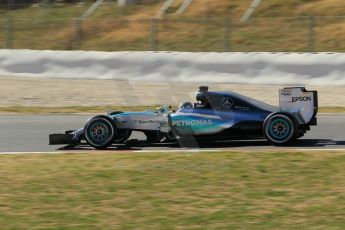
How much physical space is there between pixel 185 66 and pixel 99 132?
973 cm

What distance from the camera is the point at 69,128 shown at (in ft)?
47.6

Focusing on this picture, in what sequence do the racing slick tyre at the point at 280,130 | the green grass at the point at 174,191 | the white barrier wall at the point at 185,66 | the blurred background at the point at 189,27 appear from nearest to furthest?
the green grass at the point at 174,191
the racing slick tyre at the point at 280,130
the white barrier wall at the point at 185,66
the blurred background at the point at 189,27

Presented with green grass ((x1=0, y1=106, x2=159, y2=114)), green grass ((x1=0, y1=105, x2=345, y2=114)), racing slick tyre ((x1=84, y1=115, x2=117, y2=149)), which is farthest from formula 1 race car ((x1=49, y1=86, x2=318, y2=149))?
green grass ((x1=0, y1=106, x2=159, y2=114))

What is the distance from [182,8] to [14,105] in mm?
11587

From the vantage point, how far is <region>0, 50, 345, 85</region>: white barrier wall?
64.9ft

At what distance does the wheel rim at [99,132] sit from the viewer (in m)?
11.6

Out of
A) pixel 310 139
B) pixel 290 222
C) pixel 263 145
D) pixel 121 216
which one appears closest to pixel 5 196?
pixel 121 216

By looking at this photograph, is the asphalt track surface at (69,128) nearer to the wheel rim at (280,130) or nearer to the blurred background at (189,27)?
the wheel rim at (280,130)

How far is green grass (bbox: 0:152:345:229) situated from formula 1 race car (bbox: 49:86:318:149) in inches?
31.6

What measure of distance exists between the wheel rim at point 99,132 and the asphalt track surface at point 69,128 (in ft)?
0.80

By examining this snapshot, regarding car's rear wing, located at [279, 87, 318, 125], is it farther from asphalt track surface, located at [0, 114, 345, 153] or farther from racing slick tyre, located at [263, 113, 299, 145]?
asphalt track surface, located at [0, 114, 345, 153]

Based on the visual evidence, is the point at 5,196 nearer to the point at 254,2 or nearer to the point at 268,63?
the point at 268,63

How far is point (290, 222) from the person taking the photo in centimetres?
699

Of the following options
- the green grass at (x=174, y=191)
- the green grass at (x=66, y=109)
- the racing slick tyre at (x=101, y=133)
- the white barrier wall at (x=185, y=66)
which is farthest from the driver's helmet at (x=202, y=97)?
the white barrier wall at (x=185, y=66)
